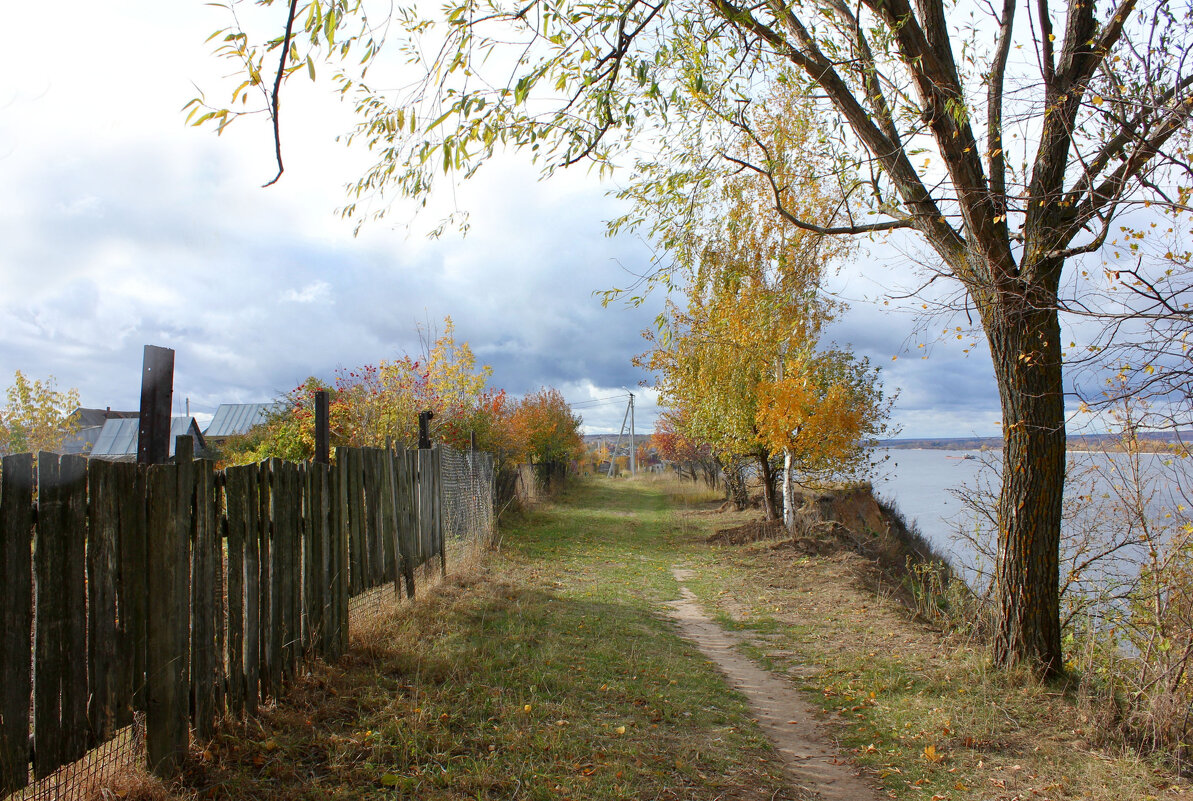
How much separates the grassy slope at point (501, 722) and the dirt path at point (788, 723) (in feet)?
0.56

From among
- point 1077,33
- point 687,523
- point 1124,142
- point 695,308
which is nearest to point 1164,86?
point 1124,142

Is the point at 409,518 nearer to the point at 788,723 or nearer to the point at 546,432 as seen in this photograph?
the point at 788,723

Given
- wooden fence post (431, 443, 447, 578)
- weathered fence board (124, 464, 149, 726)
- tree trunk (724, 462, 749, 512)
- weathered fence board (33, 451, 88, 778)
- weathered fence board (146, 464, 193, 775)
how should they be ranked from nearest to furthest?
weathered fence board (33, 451, 88, 778), weathered fence board (124, 464, 149, 726), weathered fence board (146, 464, 193, 775), wooden fence post (431, 443, 447, 578), tree trunk (724, 462, 749, 512)

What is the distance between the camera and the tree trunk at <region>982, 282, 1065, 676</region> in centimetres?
556

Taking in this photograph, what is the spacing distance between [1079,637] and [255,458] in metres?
15.1

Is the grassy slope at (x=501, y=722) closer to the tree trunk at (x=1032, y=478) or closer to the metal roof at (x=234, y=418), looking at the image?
the tree trunk at (x=1032, y=478)

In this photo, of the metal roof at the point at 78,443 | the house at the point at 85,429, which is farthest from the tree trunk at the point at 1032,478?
the metal roof at the point at 78,443

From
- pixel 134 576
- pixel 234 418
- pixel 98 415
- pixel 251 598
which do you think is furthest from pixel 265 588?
pixel 98 415

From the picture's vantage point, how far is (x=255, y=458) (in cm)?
1529

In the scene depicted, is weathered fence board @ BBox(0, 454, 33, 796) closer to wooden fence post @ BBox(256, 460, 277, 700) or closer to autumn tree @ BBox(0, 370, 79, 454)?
wooden fence post @ BBox(256, 460, 277, 700)

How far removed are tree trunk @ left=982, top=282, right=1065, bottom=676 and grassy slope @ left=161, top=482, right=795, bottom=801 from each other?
2.53m

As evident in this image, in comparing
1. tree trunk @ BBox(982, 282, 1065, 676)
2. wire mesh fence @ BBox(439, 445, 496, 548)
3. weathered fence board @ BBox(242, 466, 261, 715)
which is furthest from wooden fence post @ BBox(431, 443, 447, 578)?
tree trunk @ BBox(982, 282, 1065, 676)

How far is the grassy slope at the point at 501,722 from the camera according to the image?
11.3 ft

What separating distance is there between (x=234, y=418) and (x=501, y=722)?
45347mm
